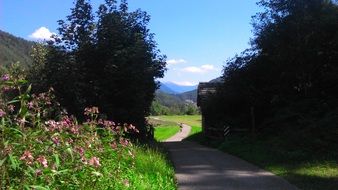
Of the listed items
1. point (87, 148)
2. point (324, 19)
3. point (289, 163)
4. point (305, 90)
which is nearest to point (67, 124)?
point (87, 148)

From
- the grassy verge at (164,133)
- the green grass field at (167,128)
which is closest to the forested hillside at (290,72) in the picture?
the green grass field at (167,128)

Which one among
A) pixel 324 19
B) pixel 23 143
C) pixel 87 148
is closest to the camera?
pixel 23 143

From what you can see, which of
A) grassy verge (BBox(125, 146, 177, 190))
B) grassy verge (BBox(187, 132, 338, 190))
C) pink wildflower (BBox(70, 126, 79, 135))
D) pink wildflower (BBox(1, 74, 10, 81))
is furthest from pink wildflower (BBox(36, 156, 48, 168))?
grassy verge (BBox(187, 132, 338, 190))

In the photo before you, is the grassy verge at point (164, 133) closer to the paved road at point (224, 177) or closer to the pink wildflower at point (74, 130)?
the paved road at point (224, 177)

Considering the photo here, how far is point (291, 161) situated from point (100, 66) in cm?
811

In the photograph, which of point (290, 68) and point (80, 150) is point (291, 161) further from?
point (80, 150)

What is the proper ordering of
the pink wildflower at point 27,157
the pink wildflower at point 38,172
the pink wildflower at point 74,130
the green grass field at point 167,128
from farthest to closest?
the green grass field at point 167,128 → the pink wildflower at point 74,130 → the pink wildflower at point 38,172 → the pink wildflower at point 27,157

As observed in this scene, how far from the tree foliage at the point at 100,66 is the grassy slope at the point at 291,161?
5.01 m

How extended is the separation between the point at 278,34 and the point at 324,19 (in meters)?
2.93

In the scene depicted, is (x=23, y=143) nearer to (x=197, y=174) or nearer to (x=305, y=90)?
(x=197, y=174)

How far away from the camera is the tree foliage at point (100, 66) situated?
19.8 m

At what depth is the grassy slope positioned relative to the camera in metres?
13.0

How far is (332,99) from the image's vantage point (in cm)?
2547

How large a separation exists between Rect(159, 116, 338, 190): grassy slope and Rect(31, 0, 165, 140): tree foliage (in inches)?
197
